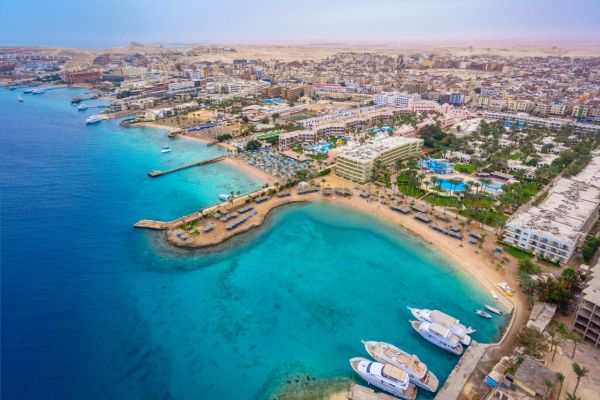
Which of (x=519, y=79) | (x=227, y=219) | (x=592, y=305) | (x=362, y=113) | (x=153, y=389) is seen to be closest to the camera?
(x=153, y=389)

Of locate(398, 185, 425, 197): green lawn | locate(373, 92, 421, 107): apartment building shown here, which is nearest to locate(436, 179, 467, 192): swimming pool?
locate(398, 185, 425, 197): green lawn

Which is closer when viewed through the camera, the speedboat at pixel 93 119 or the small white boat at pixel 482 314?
the small white boat at pixel 482 314

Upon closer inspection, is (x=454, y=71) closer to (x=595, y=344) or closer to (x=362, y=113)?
(x=362, y=113)

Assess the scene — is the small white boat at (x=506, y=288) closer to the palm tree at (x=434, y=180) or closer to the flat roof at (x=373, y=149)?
the palm tree at (x=434, y=180)

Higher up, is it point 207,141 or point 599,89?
point 599,89

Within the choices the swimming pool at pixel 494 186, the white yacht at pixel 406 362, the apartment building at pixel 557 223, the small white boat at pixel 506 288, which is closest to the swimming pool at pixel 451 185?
the swimming pool at pixel 494 186

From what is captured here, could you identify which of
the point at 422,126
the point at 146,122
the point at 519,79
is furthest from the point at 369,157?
the point at 519,79

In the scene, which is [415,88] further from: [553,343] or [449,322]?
[553,343]

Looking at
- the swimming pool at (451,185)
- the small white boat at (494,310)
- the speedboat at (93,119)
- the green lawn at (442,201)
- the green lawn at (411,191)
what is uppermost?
the speedboat at (93,119)
